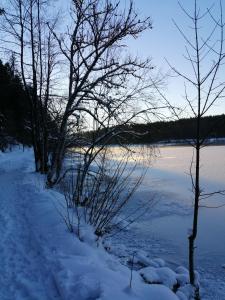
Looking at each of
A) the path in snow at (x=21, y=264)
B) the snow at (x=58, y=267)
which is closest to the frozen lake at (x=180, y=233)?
the snow at (x=58, y=267)

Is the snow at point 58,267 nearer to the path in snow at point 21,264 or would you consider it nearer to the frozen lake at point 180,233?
the path in snow at point 21,264

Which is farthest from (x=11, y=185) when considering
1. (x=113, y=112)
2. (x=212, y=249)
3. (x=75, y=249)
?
(x=75, y=249)

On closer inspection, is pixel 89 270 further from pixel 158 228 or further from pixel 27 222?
pixel 158 228

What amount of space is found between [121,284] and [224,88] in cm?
290

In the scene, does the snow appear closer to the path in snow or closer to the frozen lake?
the path in snow

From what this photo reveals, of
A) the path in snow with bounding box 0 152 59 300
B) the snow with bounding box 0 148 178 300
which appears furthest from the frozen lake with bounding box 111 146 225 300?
the path in snow with bounding box 0 152 59 300

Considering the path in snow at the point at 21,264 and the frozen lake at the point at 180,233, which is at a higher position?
the path in snow at the point at 21,264

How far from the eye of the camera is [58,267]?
221 inches

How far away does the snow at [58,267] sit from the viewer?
4801 mm

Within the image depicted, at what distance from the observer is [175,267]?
8.40m

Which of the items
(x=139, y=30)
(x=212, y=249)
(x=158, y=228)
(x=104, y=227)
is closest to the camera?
(x=104, y=227)

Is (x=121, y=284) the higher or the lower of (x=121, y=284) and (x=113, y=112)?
the lower

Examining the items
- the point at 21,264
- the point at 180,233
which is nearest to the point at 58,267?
the point at 21,264

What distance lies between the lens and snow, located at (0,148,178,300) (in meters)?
4.80
